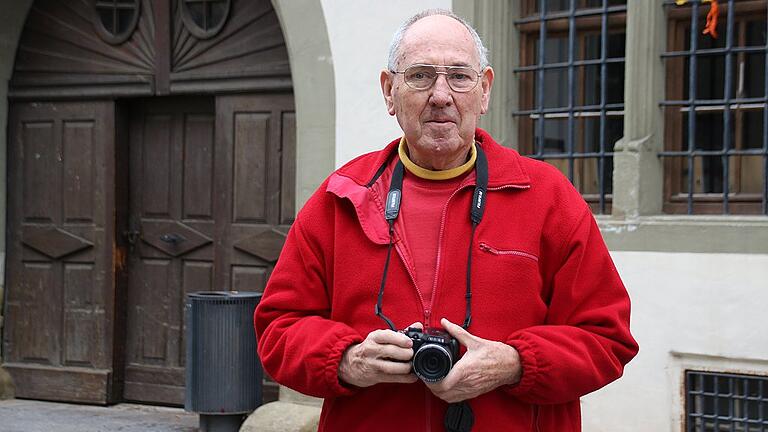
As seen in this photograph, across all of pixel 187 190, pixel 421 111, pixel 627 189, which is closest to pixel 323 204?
pixel 421 111

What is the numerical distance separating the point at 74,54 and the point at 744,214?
15.2 ft

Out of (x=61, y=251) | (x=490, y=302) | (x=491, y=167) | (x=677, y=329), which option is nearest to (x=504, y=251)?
(x=490, y=302)

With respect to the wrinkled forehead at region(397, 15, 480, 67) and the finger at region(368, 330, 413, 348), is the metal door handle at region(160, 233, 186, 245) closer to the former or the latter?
the wrinkled forehead at region(397, 15, 480, 67)

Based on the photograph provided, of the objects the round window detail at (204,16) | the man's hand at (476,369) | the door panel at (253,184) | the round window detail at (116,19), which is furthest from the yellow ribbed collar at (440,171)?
the round window detail at (116,19)

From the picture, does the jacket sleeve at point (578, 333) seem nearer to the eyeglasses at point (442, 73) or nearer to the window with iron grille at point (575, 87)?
the eyeglasses at point (442, 73)

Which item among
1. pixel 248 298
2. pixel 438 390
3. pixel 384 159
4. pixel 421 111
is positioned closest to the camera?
pixel 438 390

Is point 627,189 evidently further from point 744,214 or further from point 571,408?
point 571,408

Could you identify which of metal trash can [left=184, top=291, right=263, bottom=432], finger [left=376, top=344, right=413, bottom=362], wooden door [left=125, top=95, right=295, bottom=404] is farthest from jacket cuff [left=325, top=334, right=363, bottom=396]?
wooden door [left=125, top=95, right=295, bottom=404]

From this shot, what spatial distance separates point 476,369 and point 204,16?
5.54 meters

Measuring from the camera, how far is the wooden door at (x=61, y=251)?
25.5 ft

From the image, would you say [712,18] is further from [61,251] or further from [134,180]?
[61,251]

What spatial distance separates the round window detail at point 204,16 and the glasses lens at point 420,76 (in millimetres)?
5003

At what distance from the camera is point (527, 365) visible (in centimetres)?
239

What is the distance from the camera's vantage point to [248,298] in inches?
259
